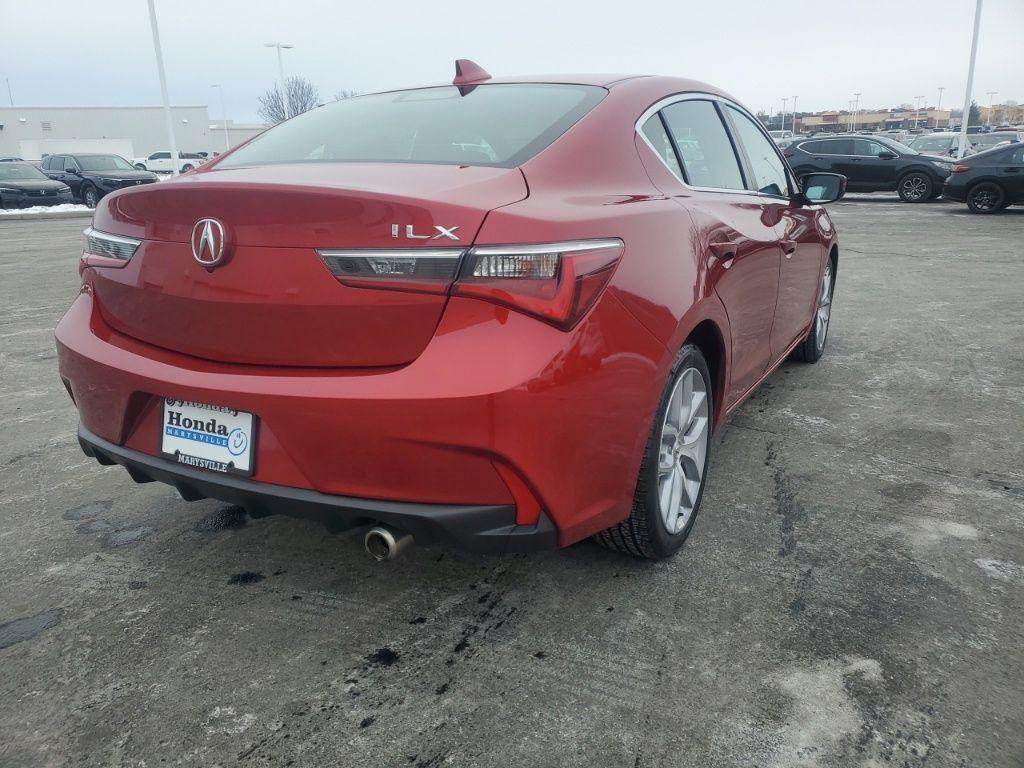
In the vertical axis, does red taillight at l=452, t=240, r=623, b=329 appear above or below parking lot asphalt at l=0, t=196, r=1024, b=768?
above

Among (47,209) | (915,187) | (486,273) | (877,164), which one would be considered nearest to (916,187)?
(915,187)

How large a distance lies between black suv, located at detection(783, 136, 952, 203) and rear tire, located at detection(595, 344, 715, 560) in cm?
1734

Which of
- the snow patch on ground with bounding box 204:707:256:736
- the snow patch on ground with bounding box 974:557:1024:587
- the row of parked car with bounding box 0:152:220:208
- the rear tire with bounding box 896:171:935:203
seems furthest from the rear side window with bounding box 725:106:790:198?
the row of parked car with bounding box 0:152:220:208

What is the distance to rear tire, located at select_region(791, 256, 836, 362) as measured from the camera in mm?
5012

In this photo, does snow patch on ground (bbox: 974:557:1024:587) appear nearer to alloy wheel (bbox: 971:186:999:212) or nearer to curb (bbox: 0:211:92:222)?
alloy wheel (bbox: 971:186:999:212)

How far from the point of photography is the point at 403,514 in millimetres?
1990

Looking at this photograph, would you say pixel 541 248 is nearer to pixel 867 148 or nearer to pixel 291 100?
pixel 867 148

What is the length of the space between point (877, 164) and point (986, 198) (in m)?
3.37

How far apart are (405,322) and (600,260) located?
0.52 meters

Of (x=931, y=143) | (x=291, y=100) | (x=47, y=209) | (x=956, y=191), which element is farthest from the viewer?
(x=291, y=100)

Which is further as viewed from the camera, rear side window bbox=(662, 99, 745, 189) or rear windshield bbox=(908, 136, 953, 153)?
rear windshield bbox=(908, 136, 953, 153)

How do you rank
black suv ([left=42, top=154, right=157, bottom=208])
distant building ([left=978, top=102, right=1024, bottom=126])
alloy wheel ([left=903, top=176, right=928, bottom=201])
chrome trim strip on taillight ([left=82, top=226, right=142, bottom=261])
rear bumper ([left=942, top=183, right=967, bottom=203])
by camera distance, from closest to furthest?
chrome trim strip on taillight ([left=82, top=226, right=142, bottom=261]) → rear bumper ([left=942, top=183, right=967, bottom=203]) → alloy wheel ([left=903, top=176, right=928, bottom=201]) → black suv ([left=42, top=154, right=157, bottom=208]) → distant building ([left=978, top=102, right=1024, bottom=126])

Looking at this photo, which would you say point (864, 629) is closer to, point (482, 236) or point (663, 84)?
point (482, 236)

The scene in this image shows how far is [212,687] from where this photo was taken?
2.12 metres
